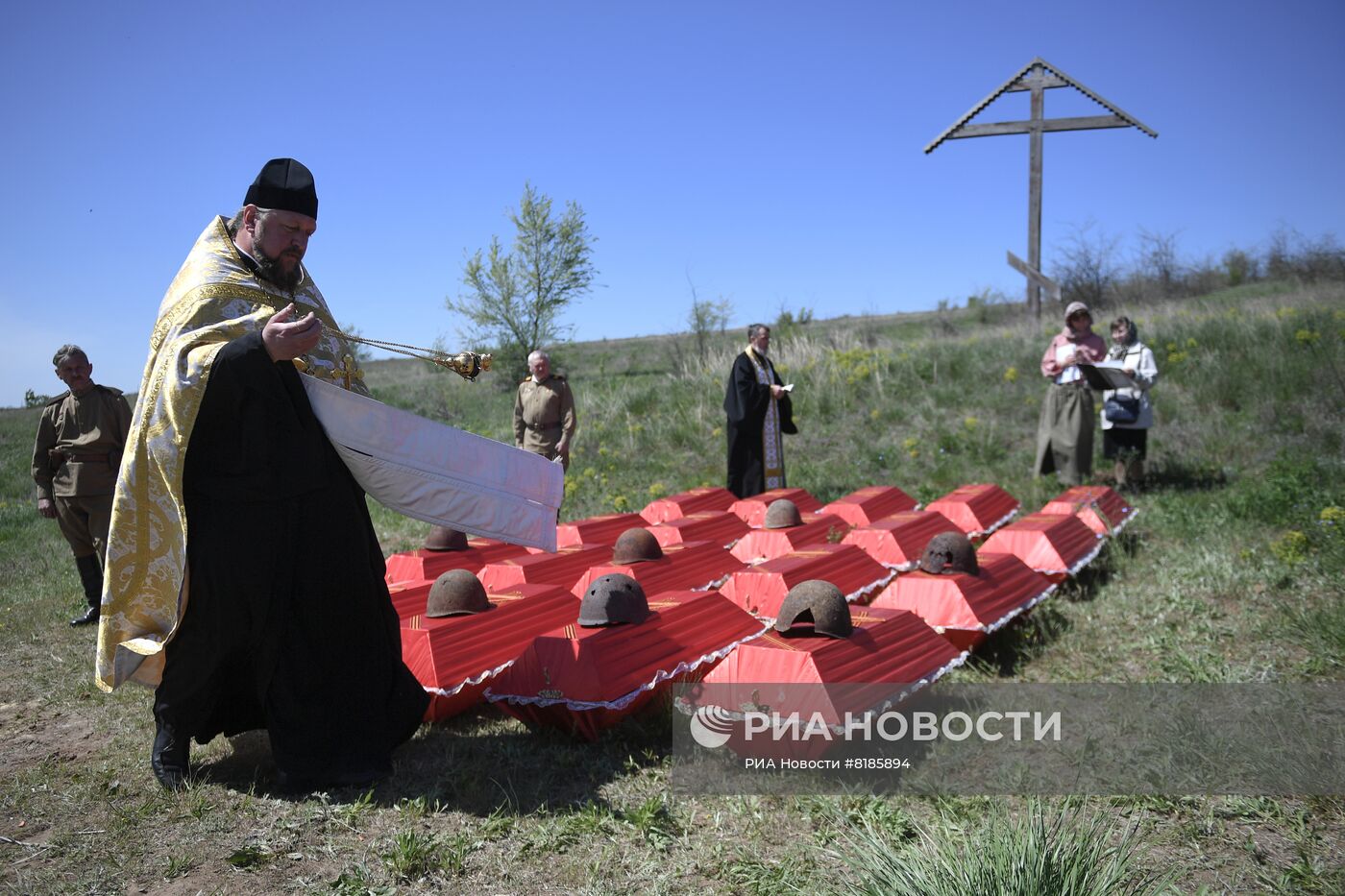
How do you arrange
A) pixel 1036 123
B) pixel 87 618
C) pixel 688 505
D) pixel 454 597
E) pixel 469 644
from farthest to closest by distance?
pixel 1036 123 < pixel 688 505 < pixel 87 618 < pixel 454 597 < pixel 469 644

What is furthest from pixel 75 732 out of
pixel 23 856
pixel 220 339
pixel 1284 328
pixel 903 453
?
pixel 1284 328

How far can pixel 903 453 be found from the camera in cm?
1238

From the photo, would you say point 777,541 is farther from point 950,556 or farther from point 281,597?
point 281,597

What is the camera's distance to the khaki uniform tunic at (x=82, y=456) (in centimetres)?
761

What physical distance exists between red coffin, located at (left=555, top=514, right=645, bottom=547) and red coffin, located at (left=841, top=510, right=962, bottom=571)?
1913 mm

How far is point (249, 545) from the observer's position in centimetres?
392

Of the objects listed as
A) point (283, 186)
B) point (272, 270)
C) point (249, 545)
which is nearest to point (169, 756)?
point (249, 545)

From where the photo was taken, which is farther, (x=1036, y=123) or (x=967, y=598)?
(x=1036, y=123)

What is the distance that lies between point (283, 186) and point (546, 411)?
549 centimetres

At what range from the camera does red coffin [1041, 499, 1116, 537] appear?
7.60 meters

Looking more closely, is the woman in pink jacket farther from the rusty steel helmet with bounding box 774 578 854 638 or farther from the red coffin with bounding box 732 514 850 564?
the rusty steel helmet with bounding box 774 578 854 638

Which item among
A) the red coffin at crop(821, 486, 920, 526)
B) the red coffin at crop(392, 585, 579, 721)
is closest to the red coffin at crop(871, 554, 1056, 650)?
the red coffin at crop(392, 585, 579, 721)

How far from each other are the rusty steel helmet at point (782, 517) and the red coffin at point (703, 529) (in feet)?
1.39

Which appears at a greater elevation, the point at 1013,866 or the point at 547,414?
the point at 547,414
